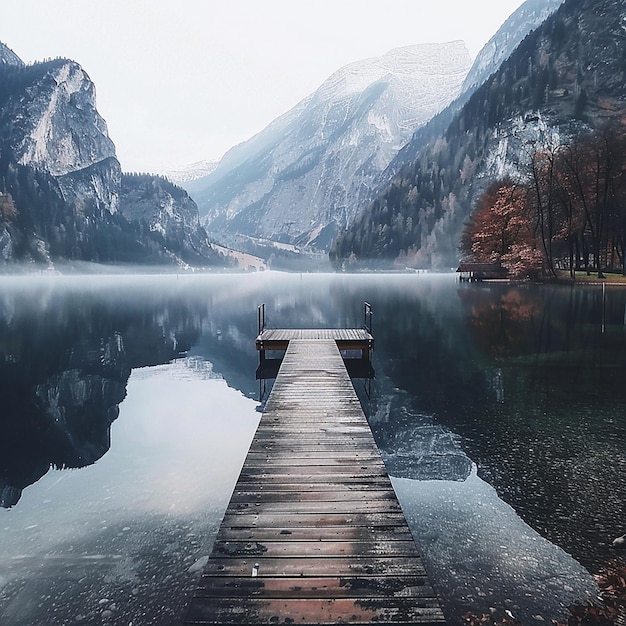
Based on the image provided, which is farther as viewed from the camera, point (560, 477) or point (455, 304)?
point (455, 304)

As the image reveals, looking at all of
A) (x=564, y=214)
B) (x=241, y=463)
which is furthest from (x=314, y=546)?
(x=564, y=214)

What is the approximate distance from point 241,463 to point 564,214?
73.8 m

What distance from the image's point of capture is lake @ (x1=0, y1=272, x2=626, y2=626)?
706cm

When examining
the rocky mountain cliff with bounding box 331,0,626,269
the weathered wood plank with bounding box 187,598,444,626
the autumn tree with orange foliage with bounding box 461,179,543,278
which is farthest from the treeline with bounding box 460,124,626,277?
the weathered wood plank with bounding box 187,598,444,626

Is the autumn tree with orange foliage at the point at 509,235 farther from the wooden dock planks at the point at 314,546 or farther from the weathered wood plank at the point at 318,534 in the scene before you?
the weathered wood plank at the point at 318,534

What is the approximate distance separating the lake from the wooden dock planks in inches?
66.0

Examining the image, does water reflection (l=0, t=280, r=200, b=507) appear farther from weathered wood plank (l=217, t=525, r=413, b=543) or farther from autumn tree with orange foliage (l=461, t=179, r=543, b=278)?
autumn tree with orange foliage (l=461, t=179, r=543, b=278)

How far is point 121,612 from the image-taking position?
6.54 m

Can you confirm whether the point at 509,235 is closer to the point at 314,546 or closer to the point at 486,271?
the point at 486,271

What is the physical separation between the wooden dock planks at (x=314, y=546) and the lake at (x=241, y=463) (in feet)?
5.50

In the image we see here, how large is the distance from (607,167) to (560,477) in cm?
6554

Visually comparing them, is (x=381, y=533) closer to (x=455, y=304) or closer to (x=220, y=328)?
(x=220, y=328)

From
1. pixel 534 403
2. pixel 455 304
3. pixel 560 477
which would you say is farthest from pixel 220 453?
pixel 455 304

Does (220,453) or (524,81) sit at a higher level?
(524,81)
